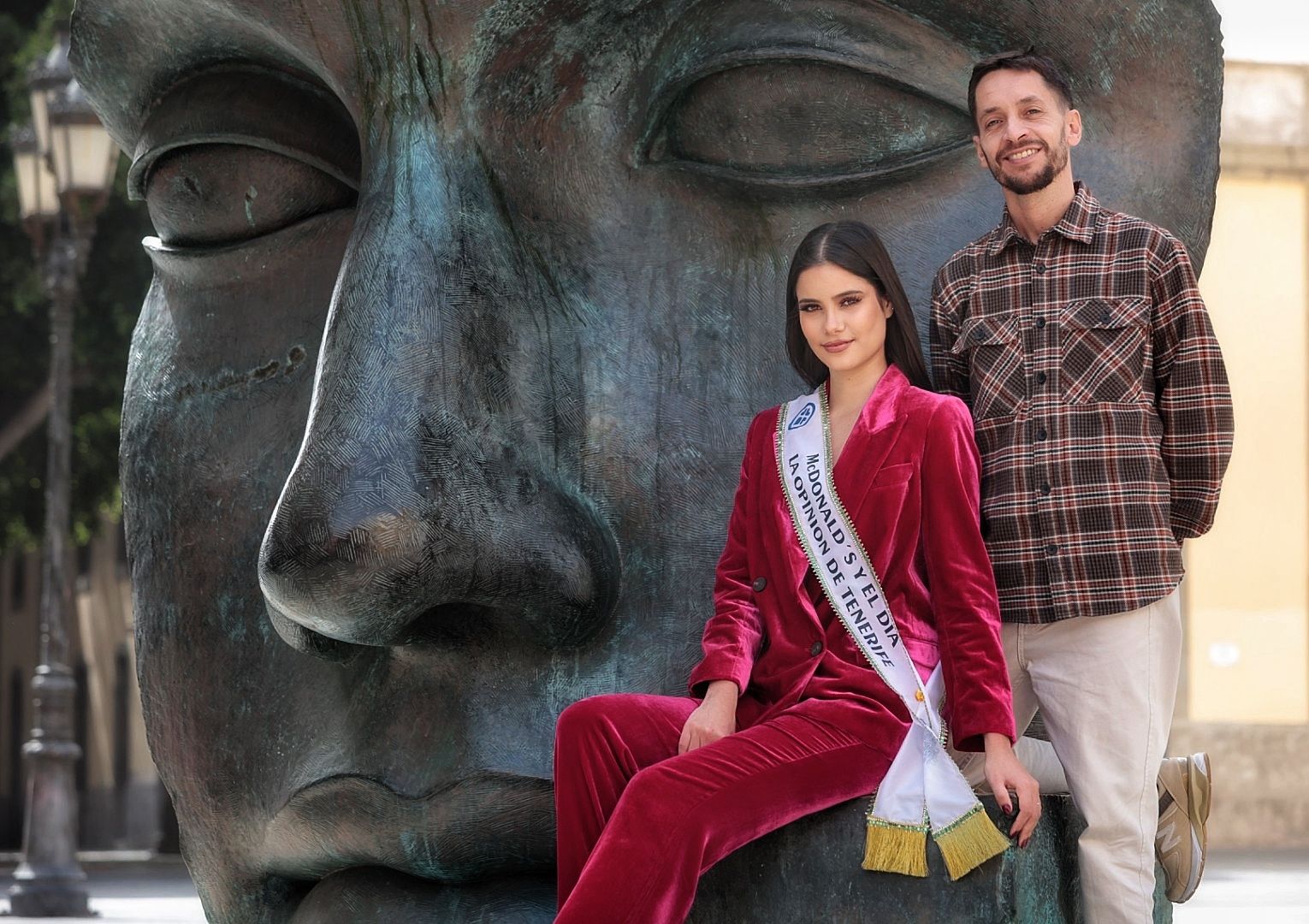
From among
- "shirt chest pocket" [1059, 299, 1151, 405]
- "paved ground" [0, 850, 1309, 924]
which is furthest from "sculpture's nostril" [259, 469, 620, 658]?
"paved ground" [0, 850, 1309, 924]

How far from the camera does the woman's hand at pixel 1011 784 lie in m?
2.26

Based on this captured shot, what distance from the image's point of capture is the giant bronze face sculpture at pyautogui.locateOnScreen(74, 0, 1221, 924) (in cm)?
253

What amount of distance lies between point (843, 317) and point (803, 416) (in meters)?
0.13

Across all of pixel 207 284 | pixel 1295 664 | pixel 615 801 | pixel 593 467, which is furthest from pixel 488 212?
pixel 1295 664

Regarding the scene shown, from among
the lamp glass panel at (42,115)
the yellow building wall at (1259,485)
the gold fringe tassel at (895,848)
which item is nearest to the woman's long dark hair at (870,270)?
the gold fringe tassel at (895,848)

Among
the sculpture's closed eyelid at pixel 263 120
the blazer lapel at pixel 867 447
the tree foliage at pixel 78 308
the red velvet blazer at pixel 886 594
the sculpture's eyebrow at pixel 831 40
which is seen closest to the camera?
the red velvet blazer at pixel 886 594

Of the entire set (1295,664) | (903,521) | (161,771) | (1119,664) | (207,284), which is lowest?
(1295,664)

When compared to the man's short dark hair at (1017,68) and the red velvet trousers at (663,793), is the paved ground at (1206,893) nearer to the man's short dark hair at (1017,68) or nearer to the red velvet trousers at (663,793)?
the red velvet trousers at (663,793)

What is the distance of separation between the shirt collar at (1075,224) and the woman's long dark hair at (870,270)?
17 centimetres

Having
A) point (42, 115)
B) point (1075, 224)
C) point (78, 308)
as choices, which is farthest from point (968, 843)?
point (78, 308)

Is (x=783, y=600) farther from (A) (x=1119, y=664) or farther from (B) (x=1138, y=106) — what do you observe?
(B) (x=1138, y=106)

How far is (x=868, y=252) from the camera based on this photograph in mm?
2482

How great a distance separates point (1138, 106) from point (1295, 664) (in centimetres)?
1374

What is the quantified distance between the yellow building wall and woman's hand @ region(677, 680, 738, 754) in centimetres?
1353
